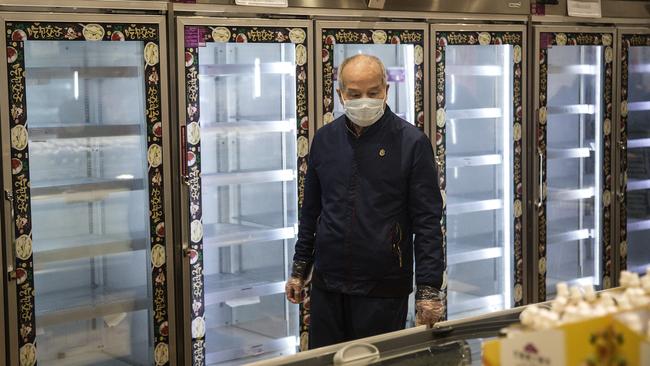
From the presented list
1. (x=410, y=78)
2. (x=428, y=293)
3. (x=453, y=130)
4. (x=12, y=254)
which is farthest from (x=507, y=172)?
(x=12, y=254)

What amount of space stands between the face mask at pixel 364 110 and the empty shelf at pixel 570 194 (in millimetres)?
2830

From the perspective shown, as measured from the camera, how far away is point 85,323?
427 centimetres

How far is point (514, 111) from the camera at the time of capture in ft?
17.9

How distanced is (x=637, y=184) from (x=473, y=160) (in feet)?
5.10

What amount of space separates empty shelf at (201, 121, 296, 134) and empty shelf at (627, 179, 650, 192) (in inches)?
109

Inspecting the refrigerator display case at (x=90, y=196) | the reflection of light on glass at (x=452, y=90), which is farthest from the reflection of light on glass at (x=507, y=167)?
the refrigerator display case at (x=90, y=196)

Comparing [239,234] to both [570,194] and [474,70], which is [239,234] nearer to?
[474,70]

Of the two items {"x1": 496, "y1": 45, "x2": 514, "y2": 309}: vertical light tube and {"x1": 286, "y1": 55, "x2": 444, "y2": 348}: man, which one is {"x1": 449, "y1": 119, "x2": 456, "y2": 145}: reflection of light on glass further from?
{"x1": 286, "y1": 55, "x2": 444, "y2": 348}: man

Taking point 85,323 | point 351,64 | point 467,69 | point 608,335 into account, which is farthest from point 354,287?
point 467,69

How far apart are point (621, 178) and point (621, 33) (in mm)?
928

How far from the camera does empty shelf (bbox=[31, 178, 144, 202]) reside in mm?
4016

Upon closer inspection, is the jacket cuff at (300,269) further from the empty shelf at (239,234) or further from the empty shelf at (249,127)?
the empty shelf at (249,127)

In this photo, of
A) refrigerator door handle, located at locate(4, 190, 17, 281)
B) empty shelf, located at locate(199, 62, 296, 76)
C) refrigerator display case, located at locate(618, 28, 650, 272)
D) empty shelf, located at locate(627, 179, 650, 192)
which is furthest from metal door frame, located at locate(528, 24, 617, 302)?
refrigerator door handle, located at locate(4, 190, 17, 281)

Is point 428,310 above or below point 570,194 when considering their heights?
below
